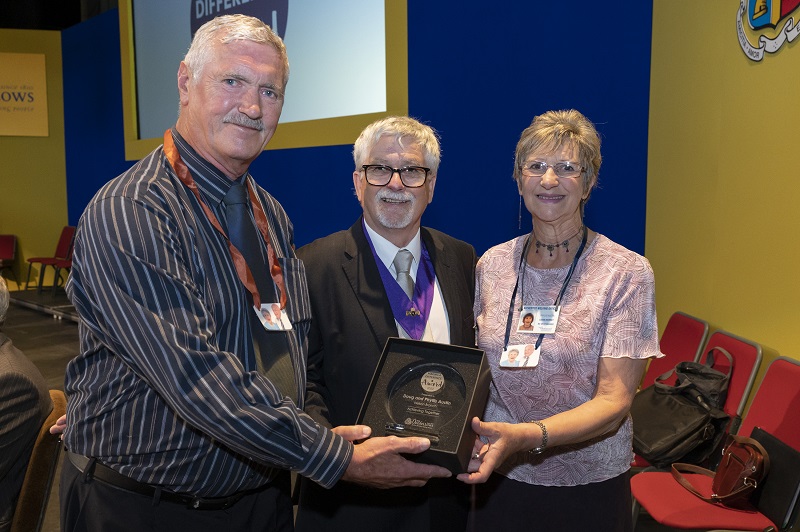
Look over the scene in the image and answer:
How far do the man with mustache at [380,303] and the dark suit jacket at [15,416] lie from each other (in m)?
0.96

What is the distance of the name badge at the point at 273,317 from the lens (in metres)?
1.62

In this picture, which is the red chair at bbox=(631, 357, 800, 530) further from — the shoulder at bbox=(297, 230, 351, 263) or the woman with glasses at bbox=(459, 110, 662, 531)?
the shoulder at bbox=(297, 230, 351, 263)

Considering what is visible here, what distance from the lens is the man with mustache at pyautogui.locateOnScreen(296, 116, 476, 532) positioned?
1.94m

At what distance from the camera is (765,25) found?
3221 mm

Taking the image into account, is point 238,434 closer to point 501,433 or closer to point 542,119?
point 501,433

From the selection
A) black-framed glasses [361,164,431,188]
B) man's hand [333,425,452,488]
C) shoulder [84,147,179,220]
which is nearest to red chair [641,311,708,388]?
black-framed glasses [361,164,431,188]

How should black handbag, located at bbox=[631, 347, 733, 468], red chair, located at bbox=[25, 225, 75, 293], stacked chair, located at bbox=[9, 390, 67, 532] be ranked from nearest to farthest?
stacked chair, located at bbox=[9, 390, 67, 532]
black handbag, located at bbox=[631, 347, 733, 468]
red chair, located at bbox=[25, 225, 75, 293]

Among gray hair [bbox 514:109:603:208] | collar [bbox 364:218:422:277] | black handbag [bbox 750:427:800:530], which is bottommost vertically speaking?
black handbag [bbox 750:427:800:530]

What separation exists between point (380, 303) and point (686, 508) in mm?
1577

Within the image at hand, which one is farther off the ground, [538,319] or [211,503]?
[538,319]

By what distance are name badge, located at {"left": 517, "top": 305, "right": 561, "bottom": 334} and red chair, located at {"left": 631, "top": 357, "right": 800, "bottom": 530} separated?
3.89ft

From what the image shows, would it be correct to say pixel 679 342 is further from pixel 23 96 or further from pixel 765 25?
pixel 23 96

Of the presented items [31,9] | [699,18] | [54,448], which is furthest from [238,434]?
[31,9]

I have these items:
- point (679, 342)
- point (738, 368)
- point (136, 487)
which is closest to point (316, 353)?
point (136, 487)
